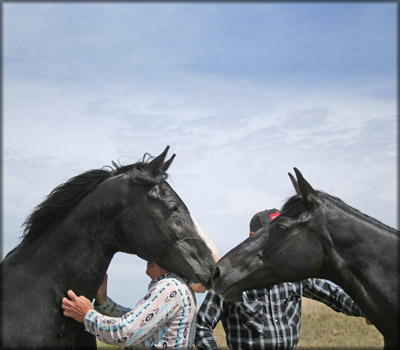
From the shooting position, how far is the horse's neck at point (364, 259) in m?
4.83

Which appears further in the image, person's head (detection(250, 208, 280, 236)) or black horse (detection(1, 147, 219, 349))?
person's head (detection(250, 208, 280, 236))

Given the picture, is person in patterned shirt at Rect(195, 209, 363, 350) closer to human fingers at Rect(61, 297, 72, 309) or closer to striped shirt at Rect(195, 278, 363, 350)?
striped shirt at Rect(195, 278, 363, 350)

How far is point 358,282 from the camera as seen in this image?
16.0 feet

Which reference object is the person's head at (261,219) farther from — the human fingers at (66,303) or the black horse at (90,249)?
the human fingers at (66,303)

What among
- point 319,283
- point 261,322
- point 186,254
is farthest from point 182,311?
point 319,283

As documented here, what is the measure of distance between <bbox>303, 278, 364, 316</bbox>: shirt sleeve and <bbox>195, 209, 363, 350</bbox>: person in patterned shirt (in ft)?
0.59

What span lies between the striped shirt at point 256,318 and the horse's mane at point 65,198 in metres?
1.36

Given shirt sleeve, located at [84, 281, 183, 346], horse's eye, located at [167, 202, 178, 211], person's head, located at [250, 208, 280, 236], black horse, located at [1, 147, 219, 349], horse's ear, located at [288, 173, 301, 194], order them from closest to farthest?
shirt sleeve, located at [84, 281, 183, 346]
black horse, located at [1, 147, 219, 349]
horse's eye, located at [167, 202, 178, 211]
horse's ear, located at [288, 173, 301, 194]
person's head, located at [250, 208, 280, 236]

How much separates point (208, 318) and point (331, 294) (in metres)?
1.34

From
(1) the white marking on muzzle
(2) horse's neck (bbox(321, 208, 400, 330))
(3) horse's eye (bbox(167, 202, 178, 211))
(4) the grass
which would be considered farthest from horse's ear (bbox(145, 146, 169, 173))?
(4) the grass

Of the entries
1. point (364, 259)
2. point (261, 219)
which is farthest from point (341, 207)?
point (261, 219)

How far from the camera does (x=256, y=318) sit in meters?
5.38

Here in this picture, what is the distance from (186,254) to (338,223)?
1428mm

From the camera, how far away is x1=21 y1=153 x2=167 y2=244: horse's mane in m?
5.42
